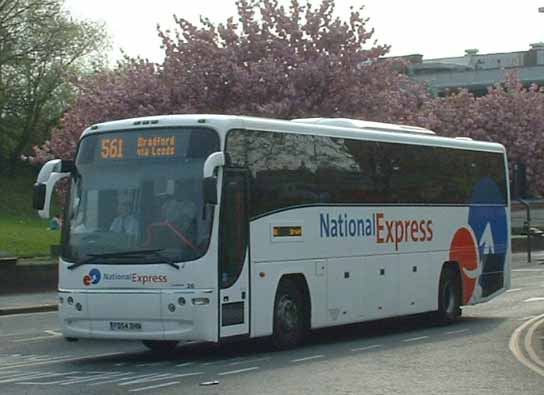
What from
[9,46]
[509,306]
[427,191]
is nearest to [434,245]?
[427,191]

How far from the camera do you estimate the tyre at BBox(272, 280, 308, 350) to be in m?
18.2

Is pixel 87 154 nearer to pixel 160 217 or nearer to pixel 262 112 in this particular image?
pixel 160 217

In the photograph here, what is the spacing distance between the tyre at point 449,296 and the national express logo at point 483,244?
22 centimetres

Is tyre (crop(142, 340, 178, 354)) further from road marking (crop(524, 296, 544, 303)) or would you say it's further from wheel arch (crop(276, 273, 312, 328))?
road marking (crop(524, 296, 544, 303))

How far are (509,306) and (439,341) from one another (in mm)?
8507

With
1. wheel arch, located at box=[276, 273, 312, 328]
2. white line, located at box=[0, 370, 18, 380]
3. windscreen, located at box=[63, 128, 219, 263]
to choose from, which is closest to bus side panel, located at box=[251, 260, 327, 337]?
wheel arch, located at box=[276, 273, 312, 328]

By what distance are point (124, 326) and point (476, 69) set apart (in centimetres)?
7970

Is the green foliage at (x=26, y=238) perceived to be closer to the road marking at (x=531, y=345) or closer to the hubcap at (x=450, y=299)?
the hubcap at (x=450, y=299)

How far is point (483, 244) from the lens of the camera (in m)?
24.3

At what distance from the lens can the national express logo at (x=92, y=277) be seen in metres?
17.2

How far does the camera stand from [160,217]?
55.6 feet

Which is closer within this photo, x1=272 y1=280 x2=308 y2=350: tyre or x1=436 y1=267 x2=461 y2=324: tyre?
x1=272 y1=280 x2=308 y2=350: tyre

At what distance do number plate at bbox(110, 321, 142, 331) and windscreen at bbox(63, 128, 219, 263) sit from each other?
2.67 ft

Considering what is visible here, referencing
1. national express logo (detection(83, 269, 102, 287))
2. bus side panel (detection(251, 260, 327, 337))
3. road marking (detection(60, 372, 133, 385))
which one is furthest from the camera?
bus side panel (detection(251, 260, 327, 337))
